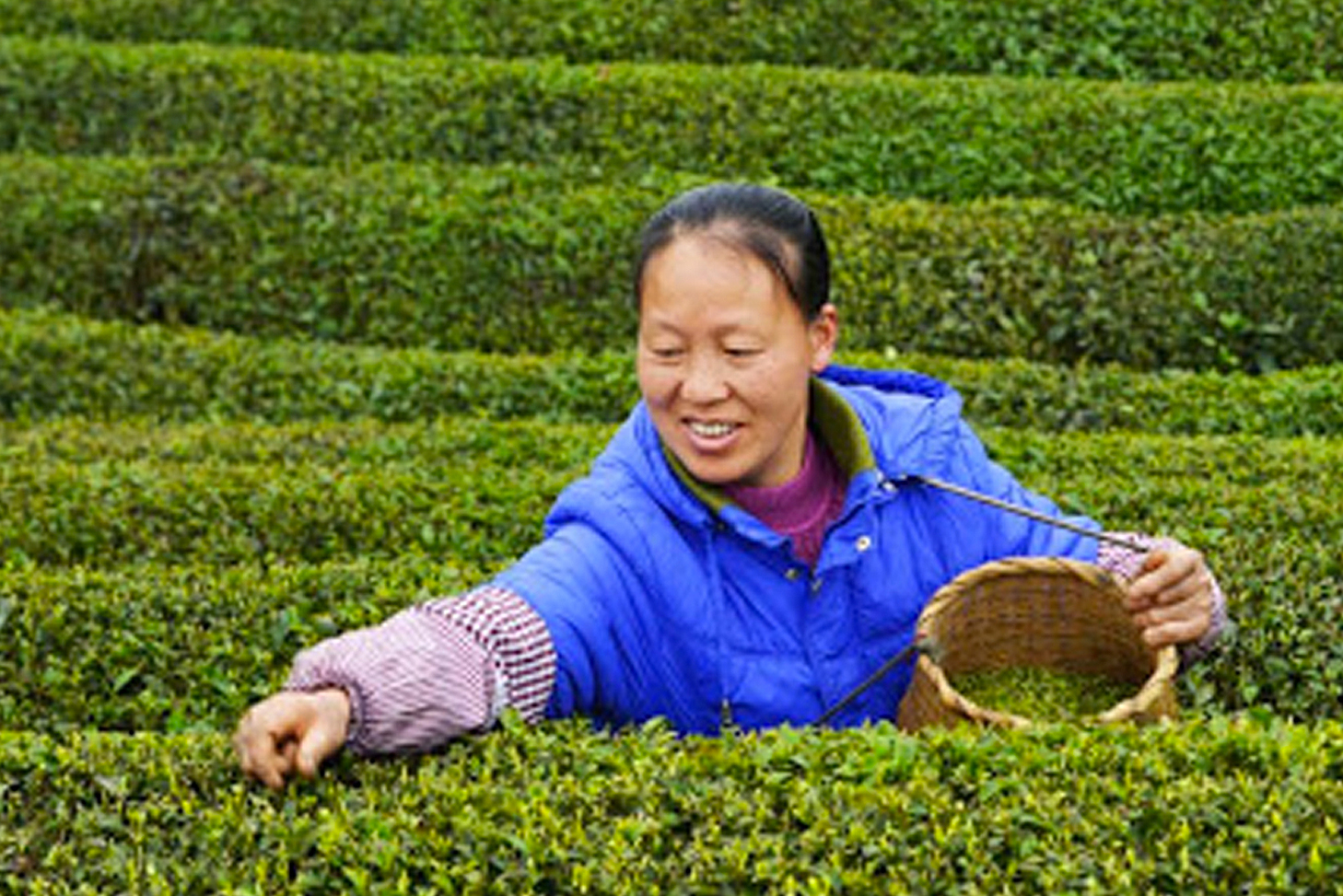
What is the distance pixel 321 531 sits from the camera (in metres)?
6.94

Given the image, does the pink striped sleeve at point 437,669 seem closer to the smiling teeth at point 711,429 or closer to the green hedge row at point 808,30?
the smiling teeth at point 711,429

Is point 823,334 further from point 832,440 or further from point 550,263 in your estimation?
point 550,263

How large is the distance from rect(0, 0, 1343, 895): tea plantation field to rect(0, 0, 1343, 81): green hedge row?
3 cm

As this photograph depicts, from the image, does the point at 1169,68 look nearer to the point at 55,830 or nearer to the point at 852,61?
the point at 852,61

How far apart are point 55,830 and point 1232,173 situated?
337 inches

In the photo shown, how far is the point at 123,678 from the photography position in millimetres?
5730

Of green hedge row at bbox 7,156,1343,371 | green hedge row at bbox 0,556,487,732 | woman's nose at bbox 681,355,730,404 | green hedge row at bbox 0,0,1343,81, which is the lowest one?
green hedge row at bbox 0,556,487,732

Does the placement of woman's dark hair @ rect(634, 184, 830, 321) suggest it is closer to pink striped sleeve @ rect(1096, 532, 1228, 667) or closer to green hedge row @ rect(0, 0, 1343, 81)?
pink striped sleeve @ rect(1096, 532, 1228, 667)

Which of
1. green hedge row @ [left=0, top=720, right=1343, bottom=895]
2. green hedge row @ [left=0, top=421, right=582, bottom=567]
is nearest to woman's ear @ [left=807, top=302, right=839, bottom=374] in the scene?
green hedge row @ [left=0, top=720, right=1343, bottom=895]

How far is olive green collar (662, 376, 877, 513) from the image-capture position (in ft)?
13.7

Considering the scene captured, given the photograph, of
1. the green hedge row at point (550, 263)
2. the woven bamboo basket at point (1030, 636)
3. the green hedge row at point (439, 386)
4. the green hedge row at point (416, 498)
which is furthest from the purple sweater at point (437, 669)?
the green hedge row at point (550, 263)

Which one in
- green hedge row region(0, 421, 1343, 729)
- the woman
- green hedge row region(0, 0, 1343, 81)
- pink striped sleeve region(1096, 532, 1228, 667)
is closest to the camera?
the woman

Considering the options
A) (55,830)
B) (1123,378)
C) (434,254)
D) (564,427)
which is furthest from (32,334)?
(55,830)

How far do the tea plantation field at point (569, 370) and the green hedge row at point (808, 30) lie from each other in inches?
1.1
